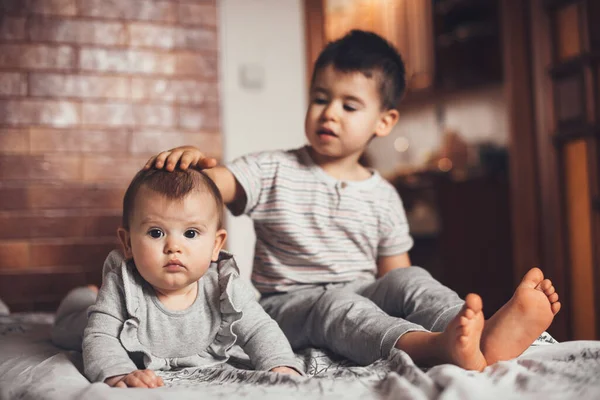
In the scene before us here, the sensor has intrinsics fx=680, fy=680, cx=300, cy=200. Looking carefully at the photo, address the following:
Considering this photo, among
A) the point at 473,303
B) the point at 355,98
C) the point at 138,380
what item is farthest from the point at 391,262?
the point at 138,380

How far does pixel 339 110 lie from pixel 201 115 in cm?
121

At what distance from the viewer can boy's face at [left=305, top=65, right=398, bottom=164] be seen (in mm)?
1612

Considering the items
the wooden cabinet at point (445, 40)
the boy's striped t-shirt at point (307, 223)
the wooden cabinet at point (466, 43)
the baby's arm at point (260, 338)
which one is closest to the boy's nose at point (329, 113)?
the boy's striped t-shirt at point (307, 223)

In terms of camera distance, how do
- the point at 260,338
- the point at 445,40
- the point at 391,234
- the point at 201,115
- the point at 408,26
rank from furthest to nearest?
the point at 408,26 < the point at 445,40 < the point at 201,115 < the point at 391,234 < the point at 260,338

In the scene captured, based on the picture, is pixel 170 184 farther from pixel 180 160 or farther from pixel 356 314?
pixel 356 314

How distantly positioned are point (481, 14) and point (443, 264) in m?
1.42

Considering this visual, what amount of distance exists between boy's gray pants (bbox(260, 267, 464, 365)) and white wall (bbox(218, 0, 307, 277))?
1279 millimetres

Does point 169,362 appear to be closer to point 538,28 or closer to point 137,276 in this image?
point 137,276

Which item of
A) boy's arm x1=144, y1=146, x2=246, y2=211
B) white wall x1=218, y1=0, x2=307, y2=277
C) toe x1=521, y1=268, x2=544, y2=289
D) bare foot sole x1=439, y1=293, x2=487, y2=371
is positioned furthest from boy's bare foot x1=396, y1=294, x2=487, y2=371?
white wall x1=218, y1=0, x2=307, y2=277

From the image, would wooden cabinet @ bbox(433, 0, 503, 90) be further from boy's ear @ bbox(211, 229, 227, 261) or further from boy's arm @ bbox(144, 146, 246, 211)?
boy's ear @ bbox(211, 229, 227, 261)

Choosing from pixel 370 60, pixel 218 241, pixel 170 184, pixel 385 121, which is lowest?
pixel 218 241

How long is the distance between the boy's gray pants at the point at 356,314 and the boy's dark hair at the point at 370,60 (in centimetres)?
50

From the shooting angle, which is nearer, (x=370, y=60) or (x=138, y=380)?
(x=138, y=380)

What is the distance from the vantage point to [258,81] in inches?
110
